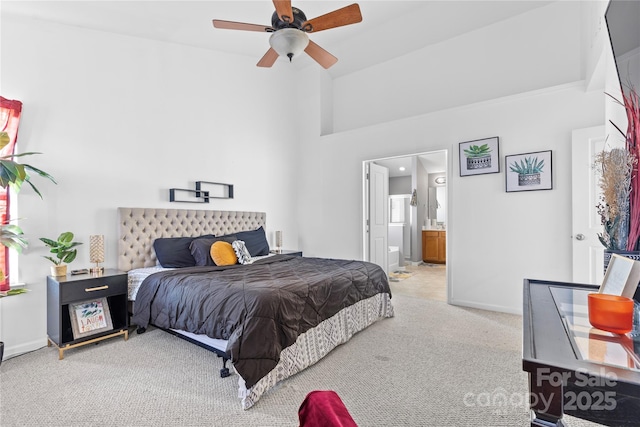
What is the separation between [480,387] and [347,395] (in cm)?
94

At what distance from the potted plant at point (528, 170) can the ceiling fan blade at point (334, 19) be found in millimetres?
2592

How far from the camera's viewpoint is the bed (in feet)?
6.66

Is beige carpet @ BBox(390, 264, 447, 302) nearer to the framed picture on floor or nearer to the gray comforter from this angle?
the gray comforter

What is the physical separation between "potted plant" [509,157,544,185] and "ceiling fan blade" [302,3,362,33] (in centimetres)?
259

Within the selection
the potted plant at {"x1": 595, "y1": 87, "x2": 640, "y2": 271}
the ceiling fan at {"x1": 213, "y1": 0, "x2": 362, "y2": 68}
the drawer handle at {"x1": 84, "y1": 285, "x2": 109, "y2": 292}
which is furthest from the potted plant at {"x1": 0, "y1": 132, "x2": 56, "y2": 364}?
the potted plant at {"x1": 595, "y1": 87, "x2": 640, "y2": 271}

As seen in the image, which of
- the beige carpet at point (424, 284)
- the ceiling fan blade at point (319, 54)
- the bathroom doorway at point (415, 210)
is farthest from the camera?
the bathroom doorway at point (415, 210)

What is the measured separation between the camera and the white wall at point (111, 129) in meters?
2.90

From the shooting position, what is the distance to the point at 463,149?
4.13m

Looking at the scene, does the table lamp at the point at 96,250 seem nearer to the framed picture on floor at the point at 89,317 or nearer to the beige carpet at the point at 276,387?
the framed picture on floor at the point at 89,317

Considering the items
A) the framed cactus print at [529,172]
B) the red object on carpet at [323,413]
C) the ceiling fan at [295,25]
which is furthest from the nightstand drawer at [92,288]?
the framed cactus print at [529,172]

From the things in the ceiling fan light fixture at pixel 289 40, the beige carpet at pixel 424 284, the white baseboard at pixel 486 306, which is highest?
the ceiling fan light fixture at pixel 289 40

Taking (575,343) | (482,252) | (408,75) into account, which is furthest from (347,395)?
(408,75)

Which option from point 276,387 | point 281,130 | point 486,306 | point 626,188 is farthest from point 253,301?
point 281,130

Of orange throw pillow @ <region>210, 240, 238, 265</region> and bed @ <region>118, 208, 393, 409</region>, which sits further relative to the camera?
orange throw pillow @ <region>210, 240, 238, 265</region>
